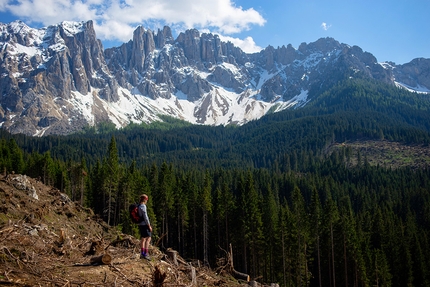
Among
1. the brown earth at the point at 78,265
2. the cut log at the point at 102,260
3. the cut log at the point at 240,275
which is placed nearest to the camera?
the brown earth at the point at 78,265

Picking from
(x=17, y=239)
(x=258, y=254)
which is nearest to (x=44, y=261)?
(x=17, y=239)

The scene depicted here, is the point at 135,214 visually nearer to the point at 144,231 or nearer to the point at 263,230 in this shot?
the point at 144,231

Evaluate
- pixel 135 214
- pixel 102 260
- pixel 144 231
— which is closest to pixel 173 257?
pixel 144 231

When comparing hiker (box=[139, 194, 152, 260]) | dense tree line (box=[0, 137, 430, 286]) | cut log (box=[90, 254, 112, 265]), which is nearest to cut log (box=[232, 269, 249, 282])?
hiker (box=[139, 194, 152, 260])

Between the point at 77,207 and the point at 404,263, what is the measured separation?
44.8 metres

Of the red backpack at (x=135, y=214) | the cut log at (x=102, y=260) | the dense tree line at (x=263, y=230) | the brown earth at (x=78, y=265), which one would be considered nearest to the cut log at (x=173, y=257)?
the brown earth at (x=78, y=265)

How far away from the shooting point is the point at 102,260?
1027 cm

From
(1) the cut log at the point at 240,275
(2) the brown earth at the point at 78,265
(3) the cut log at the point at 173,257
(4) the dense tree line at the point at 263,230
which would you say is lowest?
(4) the dense tree line at the point at 263,230

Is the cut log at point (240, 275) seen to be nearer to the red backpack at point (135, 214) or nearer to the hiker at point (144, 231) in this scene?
the hiker at point (144, 231)

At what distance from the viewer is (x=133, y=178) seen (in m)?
53.4

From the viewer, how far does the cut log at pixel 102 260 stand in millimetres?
10281

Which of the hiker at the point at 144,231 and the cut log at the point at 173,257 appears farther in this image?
the cut log at the point at 173,257

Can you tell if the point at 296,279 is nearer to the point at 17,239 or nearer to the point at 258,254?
the point at 258,254

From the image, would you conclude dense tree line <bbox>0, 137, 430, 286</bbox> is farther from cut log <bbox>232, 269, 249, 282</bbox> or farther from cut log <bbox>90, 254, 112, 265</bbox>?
cut log <bbox>90, 254, 112, 265</bbox>
